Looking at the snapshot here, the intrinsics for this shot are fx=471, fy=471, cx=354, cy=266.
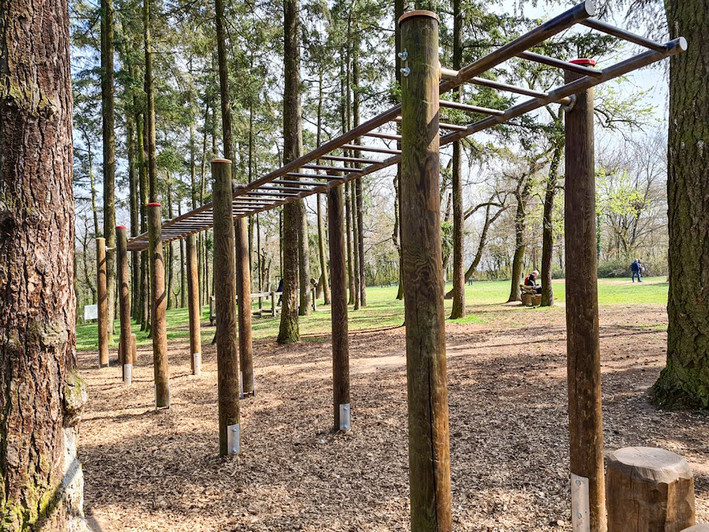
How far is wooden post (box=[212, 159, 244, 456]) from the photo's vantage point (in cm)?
405

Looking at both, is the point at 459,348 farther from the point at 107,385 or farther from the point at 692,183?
the point at 107,385

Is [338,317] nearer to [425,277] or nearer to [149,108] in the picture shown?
[425,277]

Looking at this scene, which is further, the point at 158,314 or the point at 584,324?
the point at 158,314

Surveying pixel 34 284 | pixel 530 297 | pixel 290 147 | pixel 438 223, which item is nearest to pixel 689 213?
pixel 438 223

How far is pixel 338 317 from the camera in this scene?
14.6ft

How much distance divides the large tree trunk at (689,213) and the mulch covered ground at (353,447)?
349mm

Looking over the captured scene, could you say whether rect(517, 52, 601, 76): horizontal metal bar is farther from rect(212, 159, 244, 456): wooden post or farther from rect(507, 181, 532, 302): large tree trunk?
rect(507, 181, 532, 302): large tree trunk

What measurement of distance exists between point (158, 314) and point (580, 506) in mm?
4881

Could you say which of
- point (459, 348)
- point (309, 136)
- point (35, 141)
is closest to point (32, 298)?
point (35, 141)

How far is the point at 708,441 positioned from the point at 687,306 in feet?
3.74

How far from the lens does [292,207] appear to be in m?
9.97

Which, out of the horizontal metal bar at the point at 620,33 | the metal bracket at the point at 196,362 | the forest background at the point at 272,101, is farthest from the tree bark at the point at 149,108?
the horizontal metal bar at the point at 620,33

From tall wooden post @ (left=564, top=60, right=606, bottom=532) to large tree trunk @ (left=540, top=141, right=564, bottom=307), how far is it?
38.7ft

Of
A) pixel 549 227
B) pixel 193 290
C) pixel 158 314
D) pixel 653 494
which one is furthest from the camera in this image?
pixel 549 227
